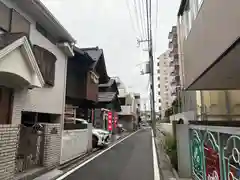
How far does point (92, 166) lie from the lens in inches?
422

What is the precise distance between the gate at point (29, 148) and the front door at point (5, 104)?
0.68 m

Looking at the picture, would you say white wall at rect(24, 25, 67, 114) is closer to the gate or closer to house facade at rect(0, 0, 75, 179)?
house facade at rect(0, 0, 75, 179)

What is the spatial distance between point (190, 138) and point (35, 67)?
5.51 metres

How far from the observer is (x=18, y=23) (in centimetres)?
873

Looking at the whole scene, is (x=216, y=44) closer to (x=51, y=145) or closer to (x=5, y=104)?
(x=5, y=104)

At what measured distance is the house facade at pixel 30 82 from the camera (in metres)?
7.02

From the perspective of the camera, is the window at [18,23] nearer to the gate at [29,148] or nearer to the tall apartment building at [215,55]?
the gate at [29,148]

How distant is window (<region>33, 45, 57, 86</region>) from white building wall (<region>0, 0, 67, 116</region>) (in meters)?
0.36

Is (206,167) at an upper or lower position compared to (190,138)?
lower


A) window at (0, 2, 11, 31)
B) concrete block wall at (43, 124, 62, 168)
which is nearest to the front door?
concrete block wall at (43, 124, 62, 168)

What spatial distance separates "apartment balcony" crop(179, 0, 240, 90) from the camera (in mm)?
4277

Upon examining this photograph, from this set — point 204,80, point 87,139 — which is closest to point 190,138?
point 204,80

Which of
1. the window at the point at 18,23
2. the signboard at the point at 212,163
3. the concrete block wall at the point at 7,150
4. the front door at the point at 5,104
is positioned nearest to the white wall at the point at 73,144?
the front door at the point at 5,104

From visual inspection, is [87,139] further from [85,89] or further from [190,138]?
[190,138]
